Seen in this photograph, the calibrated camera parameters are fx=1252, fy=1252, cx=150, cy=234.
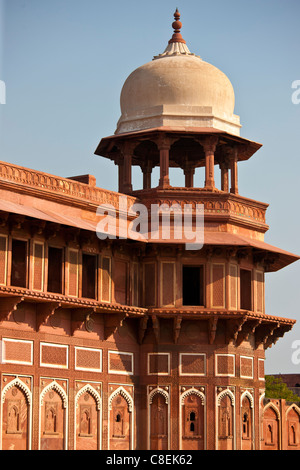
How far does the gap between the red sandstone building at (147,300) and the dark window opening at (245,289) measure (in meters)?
0.04

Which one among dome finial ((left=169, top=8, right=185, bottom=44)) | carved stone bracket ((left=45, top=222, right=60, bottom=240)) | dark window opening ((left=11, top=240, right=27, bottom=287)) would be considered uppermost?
dome finial ((left=169, top=8, right=185, bottom=44))

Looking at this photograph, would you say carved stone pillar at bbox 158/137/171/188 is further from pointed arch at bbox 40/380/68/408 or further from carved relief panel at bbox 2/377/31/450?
carved relief panel at bbox 2/377/31/450

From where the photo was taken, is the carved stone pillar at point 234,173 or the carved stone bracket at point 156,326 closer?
the carved stone bracket at point 156,326

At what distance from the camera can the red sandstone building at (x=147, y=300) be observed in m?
29.6

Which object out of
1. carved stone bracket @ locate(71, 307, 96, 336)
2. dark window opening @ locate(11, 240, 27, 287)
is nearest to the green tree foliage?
carved stone bracket @ locate(71, 307, 96, 336)

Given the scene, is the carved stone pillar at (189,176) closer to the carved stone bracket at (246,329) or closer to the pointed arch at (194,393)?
the carved stone bracket at (246,329)

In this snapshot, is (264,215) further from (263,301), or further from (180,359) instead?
(180,359)

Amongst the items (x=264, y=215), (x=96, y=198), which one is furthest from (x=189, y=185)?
(x=96, y=198)

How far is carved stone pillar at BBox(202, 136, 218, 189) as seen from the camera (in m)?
34.1

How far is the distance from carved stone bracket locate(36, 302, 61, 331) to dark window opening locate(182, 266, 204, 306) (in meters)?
5.22

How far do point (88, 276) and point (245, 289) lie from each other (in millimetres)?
4858

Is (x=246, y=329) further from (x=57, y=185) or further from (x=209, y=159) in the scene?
(x=57, y=185)

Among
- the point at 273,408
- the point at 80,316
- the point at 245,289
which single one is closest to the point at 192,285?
the point at 245,289

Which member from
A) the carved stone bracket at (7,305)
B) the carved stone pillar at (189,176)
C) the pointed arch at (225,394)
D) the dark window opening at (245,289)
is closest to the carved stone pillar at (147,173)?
the carved stone pillar at (189,176)
